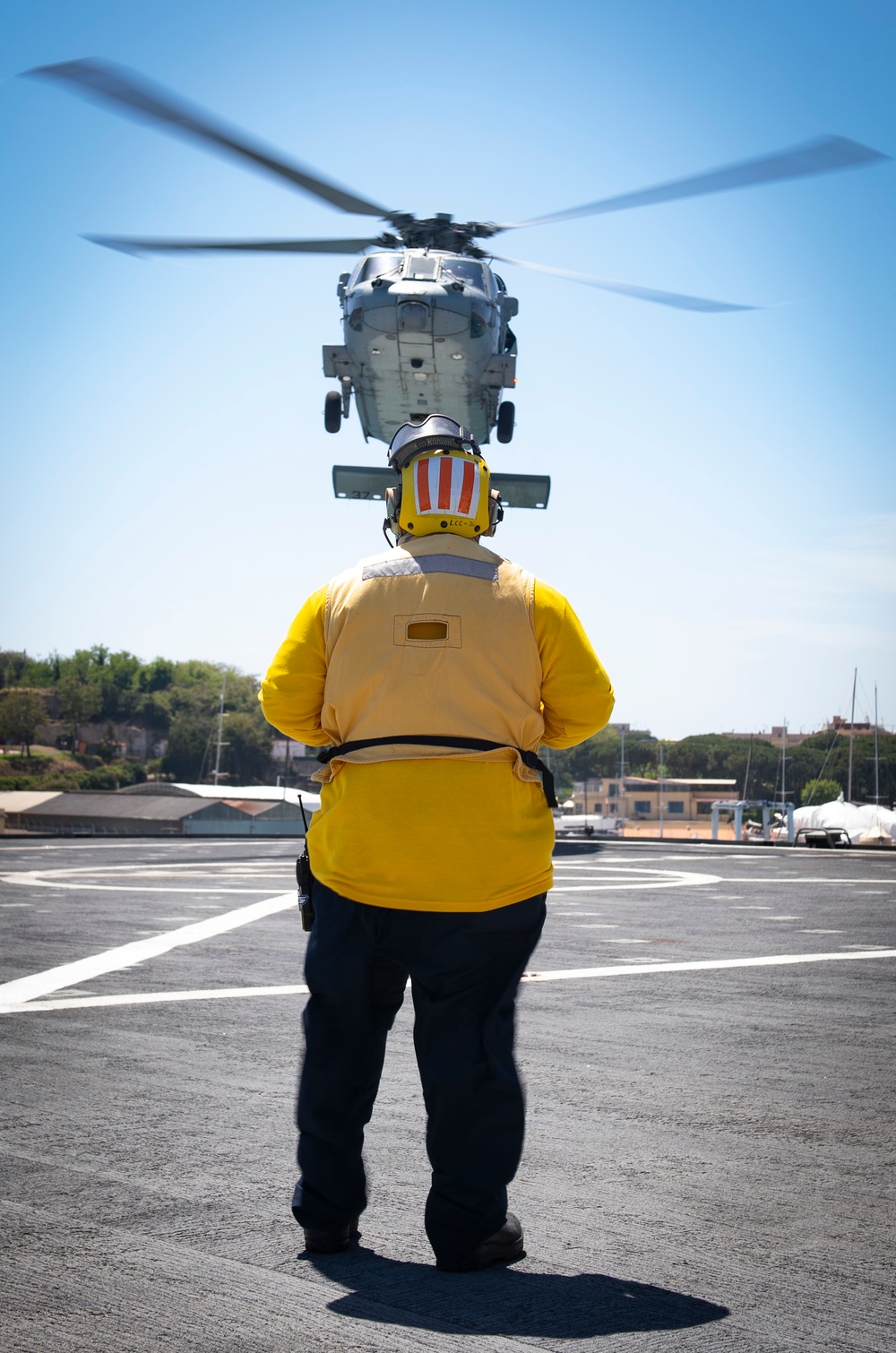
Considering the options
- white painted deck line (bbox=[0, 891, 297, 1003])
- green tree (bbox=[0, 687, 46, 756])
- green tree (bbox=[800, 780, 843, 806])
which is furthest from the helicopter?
green tree (bbox=[0, 687, 46, 756])

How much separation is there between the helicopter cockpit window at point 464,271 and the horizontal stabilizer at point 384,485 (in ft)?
14.6

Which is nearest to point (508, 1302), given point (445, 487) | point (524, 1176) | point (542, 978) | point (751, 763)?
→ point (524, 1176)

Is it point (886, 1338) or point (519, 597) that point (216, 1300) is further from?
point (519, 597)

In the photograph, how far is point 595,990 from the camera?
618 centimetres

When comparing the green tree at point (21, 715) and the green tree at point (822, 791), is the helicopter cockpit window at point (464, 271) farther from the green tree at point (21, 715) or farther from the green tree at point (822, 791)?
the green tree at point (21, 715)

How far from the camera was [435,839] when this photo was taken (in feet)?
9.60

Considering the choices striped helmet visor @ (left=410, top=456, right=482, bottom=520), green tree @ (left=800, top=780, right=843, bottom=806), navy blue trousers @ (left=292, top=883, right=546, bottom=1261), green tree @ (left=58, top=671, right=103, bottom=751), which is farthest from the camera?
green tree @ (left=58, top=671, right=103, bottom=751)

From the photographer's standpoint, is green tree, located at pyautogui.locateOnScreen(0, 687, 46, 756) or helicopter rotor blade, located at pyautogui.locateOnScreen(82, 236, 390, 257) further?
green tree, located at pyautogui.locateOnScreen(0, 687, 46, 756)

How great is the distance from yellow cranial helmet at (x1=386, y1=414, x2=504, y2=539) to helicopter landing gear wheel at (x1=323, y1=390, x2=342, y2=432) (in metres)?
20.2

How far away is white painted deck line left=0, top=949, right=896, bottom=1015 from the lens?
5.61 meters

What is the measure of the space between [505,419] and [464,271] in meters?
4.12

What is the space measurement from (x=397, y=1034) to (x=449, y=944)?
248cm

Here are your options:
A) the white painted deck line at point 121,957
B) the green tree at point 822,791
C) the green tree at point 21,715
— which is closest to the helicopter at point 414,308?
the white painted deck line at point 121,957

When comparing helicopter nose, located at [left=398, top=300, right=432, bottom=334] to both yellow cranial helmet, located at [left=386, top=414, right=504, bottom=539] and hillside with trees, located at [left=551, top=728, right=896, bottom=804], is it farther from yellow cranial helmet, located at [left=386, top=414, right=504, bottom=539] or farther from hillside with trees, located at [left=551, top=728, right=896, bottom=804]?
hillside with trees, located at [left=551, top=728, right=896, bottom=804]
